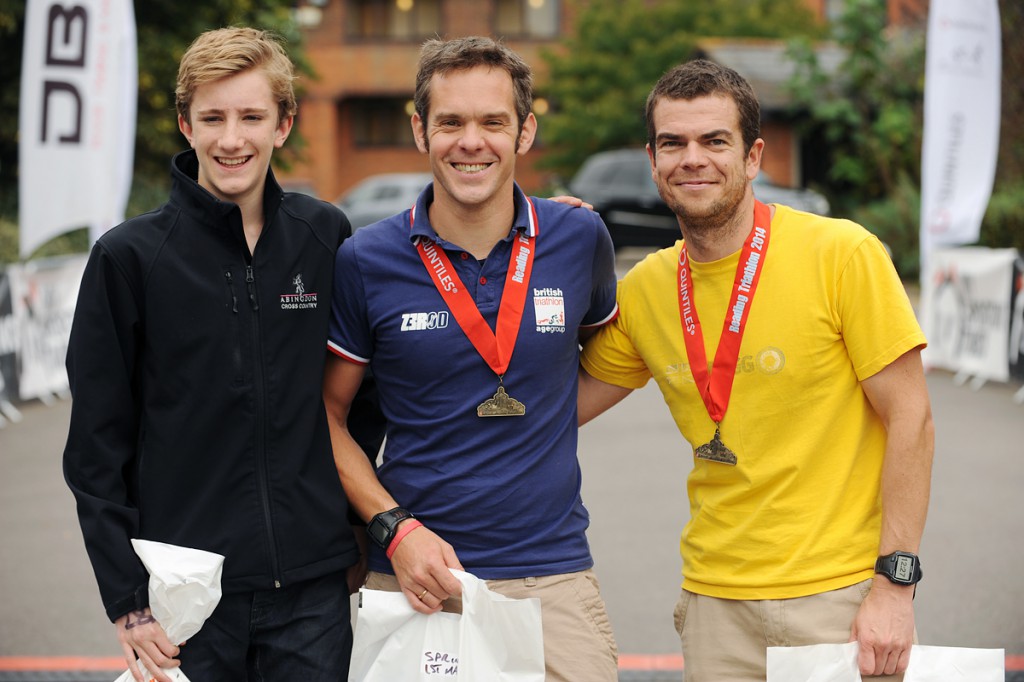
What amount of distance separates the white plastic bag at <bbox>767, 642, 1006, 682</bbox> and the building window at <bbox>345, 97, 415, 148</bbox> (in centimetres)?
3983

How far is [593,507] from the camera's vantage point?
26.1ft

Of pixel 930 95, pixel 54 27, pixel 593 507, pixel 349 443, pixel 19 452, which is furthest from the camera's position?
pixel 930 95

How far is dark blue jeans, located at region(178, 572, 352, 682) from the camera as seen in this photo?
304cm

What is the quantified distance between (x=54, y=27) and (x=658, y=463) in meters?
7.50

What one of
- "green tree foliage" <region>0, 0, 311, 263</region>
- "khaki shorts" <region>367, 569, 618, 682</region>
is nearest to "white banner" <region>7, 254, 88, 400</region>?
"green tree foliage" <region>0, 0, 311, 263</region>

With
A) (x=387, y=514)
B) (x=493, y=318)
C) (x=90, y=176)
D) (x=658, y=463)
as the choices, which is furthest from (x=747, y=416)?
(x=90, y=176)

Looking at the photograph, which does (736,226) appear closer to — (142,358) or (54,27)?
(142,358)

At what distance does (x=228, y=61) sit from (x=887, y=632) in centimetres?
227

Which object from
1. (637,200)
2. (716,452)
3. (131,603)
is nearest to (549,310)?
(716,452)


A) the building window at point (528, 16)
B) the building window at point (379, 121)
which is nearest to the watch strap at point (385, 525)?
the building window at point (379, 121)

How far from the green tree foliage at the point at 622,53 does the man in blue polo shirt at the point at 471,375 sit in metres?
30.1

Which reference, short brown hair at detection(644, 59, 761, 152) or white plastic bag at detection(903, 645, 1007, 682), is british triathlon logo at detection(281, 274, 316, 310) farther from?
white plastic bag at detection(903, 645, 1007, 682)

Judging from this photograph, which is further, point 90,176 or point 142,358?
point 90,176

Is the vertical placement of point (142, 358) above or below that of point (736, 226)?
below
